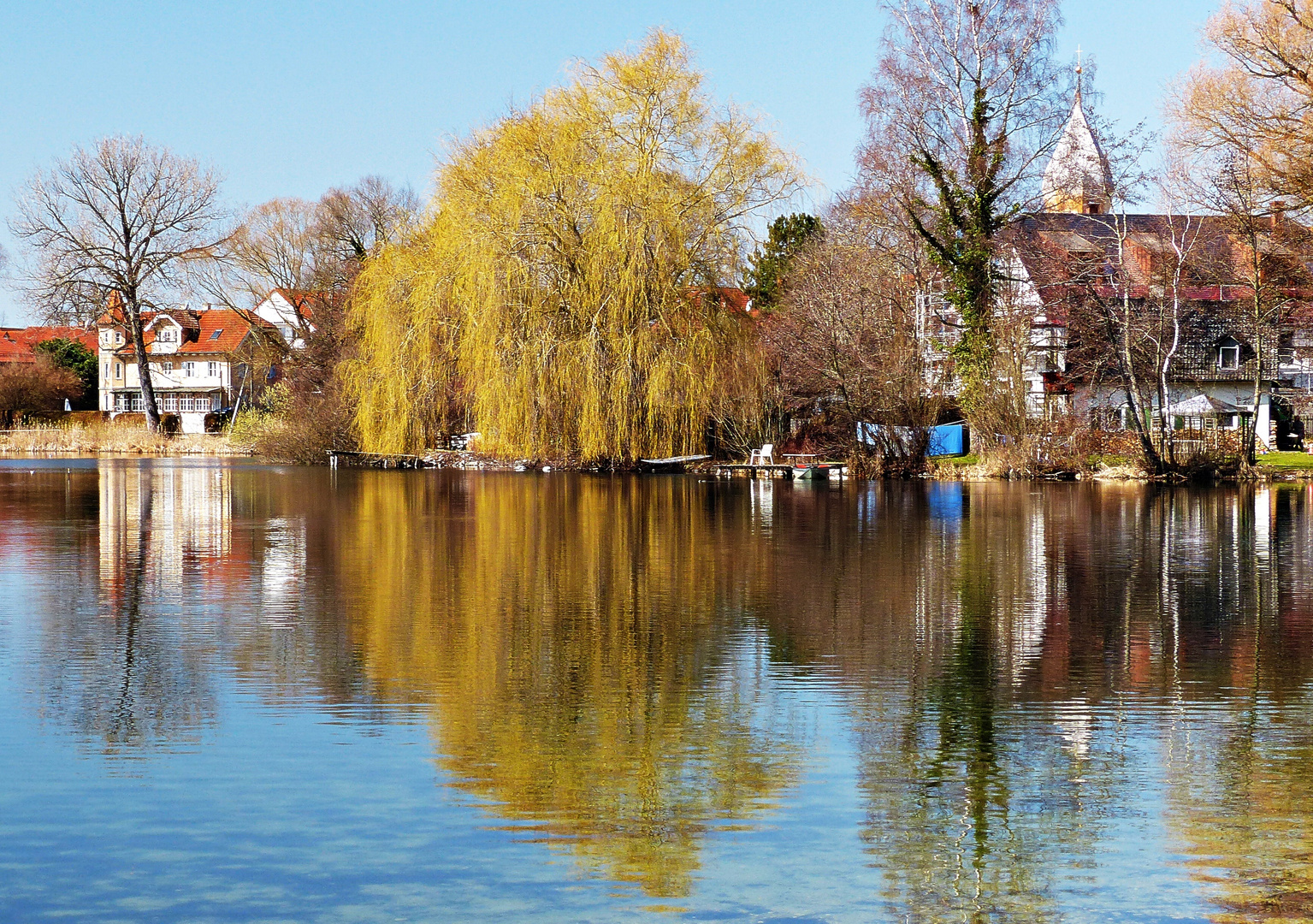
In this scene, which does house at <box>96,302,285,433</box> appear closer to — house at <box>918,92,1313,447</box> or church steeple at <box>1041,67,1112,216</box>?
house at <box>918,92,1313,447</box>

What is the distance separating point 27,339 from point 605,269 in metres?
91.6

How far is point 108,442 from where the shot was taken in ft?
211

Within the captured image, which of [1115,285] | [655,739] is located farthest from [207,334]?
[655,739]

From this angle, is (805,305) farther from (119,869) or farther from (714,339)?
(119,869)

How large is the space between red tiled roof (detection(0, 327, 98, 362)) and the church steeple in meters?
80.8

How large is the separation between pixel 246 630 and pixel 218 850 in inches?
223

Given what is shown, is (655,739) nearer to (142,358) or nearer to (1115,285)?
(1115,285)

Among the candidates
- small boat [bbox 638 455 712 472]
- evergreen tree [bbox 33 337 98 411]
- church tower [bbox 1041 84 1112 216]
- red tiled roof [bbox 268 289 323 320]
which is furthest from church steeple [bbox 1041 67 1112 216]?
evergreen tree [bbox 33 337 98 411]

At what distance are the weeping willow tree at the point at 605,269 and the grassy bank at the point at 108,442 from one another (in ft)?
78.9

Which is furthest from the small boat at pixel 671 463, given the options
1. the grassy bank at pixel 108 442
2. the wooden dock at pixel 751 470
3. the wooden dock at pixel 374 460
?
the grassy bank at pixel 108 442

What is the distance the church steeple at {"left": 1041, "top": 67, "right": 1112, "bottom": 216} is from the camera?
37.2 m

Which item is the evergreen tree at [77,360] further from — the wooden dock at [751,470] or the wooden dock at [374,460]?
the wooden dock at [751,470]

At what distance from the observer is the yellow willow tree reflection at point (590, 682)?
627 centimetres

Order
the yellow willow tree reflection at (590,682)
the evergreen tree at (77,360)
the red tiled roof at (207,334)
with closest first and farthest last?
the yellow willow tree reflection at (590,682), the evergreen tree at (77,360), the red tiled roof at (207,334)
